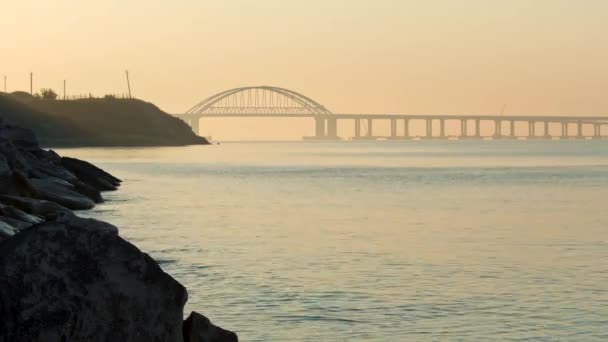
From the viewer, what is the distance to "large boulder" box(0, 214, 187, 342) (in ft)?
31.0

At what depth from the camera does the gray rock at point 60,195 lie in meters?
31.8

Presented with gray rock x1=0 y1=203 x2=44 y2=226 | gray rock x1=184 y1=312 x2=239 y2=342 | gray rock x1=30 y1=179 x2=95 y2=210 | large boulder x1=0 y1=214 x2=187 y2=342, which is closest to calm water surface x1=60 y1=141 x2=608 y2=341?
gray rock x1=30 y1=179 x2=95 y2=210

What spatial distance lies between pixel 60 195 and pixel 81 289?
24.9 m

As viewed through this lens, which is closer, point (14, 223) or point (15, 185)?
point (14, 223)

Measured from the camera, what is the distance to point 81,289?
961cm

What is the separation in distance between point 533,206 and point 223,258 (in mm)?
21497

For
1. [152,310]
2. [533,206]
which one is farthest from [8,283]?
[533,206]

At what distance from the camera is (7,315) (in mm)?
9492

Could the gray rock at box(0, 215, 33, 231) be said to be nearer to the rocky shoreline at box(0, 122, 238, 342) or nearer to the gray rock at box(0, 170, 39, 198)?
the gray rock at box(0, 170, 39, 198)

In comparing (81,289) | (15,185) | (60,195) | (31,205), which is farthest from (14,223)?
(81,289)

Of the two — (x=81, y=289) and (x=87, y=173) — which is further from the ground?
(x=81, y=289)

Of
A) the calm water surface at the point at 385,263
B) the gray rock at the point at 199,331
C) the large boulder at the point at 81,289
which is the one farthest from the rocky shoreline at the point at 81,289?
the calm water surface at the point at 385,263

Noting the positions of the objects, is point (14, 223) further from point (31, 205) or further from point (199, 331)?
point (199, 331)

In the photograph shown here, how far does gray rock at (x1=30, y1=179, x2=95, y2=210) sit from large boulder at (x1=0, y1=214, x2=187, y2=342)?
21.0 metres
